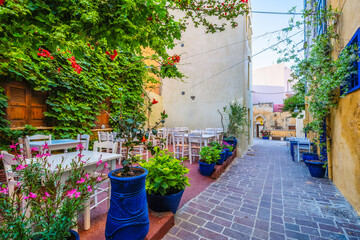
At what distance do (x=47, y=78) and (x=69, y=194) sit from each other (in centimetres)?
434

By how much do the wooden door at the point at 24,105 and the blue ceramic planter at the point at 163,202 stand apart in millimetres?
3895

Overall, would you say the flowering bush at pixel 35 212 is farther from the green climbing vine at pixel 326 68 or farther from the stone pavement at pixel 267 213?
the green climbing vine at pixel 326 68

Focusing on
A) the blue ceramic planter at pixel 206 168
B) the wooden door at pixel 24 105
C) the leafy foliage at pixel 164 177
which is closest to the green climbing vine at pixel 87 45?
the wooden door at pixel 24 105

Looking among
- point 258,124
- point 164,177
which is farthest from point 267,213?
point 258,124

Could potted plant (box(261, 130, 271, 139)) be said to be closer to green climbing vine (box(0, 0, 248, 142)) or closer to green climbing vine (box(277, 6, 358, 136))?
green climbing vine (box(0, 0, 248, 142))

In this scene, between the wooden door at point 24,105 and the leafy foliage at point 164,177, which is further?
the wooden door at point 24,105

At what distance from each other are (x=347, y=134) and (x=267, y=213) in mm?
2092

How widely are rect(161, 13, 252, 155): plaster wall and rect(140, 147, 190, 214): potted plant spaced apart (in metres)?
5.32

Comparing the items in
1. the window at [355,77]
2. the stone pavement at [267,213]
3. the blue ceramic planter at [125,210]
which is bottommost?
the stone pavement at [267,213]

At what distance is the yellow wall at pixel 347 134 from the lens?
8.15 feet

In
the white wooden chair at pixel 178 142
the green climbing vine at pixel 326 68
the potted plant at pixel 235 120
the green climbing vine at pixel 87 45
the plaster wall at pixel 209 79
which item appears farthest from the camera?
the plaster wall at pixel 209 79

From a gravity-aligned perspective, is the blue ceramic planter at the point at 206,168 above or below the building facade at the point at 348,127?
below

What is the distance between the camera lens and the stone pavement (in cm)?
192

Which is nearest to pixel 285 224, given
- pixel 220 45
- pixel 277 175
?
pixel 277 175
